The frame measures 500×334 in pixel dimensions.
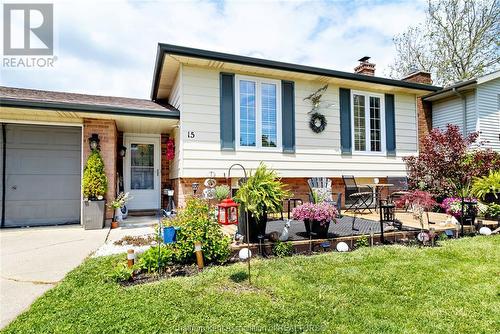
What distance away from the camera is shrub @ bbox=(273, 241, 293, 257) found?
4.06 meters

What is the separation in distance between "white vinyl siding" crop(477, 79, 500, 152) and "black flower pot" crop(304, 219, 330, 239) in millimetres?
8102

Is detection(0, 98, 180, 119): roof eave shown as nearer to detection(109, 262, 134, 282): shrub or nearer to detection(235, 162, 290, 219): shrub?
detection(235, 162, 290, 219): shrub

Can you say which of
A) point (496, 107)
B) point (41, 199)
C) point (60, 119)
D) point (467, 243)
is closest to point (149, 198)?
point (41, 199)

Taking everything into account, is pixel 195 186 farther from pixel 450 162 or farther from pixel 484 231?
pixel 450 162

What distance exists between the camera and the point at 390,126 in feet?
28.0

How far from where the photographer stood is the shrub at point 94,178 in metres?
6.11

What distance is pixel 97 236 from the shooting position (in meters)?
5.48

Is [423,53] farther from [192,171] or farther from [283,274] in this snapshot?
[283,274]

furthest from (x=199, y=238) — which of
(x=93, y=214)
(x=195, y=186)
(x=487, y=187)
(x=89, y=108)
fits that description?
(x=487, y=187)

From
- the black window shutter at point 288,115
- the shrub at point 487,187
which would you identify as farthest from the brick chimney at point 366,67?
the shrub at point 487,187

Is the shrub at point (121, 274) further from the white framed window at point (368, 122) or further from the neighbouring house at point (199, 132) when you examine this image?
the white framed window at point (368, 122)

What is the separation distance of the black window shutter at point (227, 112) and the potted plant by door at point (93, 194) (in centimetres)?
275

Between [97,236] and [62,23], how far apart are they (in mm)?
5143

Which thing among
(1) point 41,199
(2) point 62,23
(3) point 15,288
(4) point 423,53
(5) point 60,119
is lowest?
(3) point 15,288
